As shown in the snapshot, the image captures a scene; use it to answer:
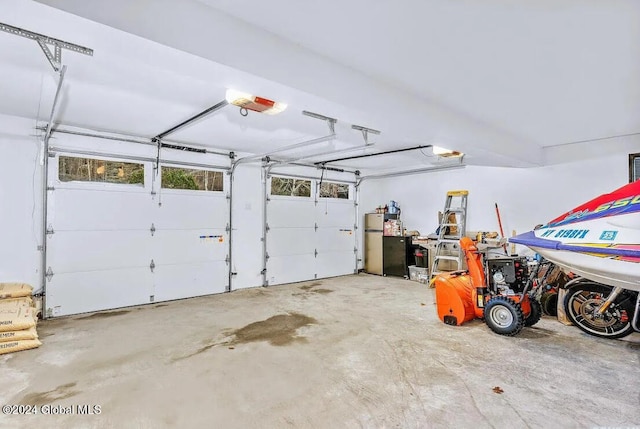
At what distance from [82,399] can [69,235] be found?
9.26 ft

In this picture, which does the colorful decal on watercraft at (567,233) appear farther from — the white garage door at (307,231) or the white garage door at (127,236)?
the white garage door at (127,236)

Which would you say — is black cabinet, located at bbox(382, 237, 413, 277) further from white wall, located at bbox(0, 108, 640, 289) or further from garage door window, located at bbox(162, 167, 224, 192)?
garage door window, located at bbox(162, 167, 224, 192)

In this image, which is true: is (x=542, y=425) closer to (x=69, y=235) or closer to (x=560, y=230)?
(x=560, y=230)

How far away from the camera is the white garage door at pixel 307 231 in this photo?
641 cm

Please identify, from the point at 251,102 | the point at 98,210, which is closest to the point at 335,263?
the point at 98,210

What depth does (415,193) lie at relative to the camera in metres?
7.48

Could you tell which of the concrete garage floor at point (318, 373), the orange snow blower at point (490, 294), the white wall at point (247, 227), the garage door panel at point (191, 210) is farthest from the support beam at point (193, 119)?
the orange snow blower at point (490, 294)

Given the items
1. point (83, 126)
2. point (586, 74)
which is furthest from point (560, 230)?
point (83, 126)

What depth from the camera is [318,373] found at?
268 cm

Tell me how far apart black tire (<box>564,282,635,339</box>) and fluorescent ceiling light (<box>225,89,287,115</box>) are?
12.8 feet

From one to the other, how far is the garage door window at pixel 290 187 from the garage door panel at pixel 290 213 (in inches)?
6.1

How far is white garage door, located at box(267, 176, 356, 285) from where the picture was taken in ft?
21.0

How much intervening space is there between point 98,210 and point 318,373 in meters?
3.92

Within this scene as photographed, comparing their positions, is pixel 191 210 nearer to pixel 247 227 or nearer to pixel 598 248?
pixel 247 227
